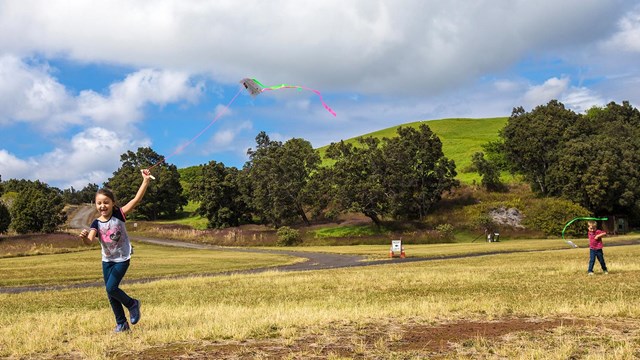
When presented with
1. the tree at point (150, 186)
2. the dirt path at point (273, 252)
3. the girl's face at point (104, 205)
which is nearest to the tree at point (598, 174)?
the dirt path at point (273, 252)

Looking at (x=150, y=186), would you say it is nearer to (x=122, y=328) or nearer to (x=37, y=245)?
(x=37, y=245)

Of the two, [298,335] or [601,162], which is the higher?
[601,162]

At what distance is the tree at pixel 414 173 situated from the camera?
80125 mm

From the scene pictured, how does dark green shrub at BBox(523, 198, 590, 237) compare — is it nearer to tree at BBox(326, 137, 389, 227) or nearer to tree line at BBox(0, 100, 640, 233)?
tree line at BBox(0, 100, 640, 233)

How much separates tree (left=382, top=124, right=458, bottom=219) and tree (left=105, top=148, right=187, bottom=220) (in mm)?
59492

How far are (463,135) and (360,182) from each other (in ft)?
320

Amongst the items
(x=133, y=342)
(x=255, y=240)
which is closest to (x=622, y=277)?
(x=133, y=342)

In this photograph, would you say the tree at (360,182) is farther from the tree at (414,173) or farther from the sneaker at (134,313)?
the sneaker at (134,313)

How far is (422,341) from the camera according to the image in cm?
877

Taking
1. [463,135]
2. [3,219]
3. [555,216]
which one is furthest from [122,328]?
[463,135]

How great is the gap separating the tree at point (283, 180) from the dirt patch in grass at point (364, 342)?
76.0m

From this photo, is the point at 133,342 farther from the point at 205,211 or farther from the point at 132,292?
the point at 205,211

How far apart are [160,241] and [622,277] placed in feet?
228

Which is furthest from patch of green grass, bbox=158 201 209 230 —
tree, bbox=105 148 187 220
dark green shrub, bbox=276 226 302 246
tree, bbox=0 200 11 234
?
dark green shrub, bbox=276 226 302 246
